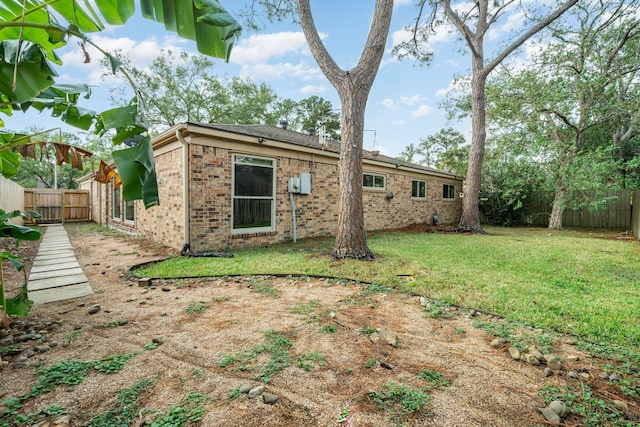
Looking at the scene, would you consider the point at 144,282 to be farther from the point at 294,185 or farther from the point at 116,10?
the point at 294,185

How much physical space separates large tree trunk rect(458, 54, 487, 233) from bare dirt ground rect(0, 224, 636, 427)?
9.38 meters

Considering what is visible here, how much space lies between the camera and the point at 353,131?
561 centimetres

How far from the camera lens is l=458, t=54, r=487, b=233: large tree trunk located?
11.0 m

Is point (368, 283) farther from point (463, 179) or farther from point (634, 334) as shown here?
point (463, 179)

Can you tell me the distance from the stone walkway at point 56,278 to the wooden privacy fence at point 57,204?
37.8 ft

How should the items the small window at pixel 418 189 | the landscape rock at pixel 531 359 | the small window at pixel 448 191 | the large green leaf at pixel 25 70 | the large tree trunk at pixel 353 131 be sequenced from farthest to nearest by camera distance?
1. the small window at pixel 448 191
2. the small window at pixel 418 189
3. the large tree trunk at pixel 353 131
4. the landscape rock at pixel 531 359
5. the large green leaf at pixel 25 70

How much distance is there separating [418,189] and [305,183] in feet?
25.2

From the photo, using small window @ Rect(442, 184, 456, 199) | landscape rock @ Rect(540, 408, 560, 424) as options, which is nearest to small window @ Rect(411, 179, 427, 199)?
small window @ Rect(442, 184, 456, 199)

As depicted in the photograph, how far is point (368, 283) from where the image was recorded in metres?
3.97

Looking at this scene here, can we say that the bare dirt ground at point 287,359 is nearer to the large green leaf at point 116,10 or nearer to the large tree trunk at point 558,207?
the large green leaf at point 116,10

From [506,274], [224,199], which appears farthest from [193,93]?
[506,274]

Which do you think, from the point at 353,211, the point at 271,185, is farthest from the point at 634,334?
the point at 271,185

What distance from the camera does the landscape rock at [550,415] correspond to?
148 centimetres

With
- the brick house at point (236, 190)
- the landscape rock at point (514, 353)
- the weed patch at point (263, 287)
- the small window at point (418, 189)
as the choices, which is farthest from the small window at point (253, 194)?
the small window at point (418, 189)
